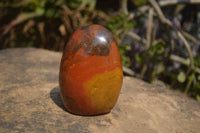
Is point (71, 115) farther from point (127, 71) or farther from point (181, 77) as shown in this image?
point (181, 77)

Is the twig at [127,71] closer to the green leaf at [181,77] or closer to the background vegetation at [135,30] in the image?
the background vegetation at [135,30]

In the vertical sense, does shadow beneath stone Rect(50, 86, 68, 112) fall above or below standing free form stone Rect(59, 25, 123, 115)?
below

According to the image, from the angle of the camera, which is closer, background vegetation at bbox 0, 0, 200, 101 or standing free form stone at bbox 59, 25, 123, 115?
standing free form stone at bbox 59, 25, 123, 115

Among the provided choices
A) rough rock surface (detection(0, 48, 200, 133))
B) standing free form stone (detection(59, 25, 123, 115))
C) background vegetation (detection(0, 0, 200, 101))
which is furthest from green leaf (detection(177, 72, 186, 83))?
standing free form stone (detection(59, 25, 123, 115))

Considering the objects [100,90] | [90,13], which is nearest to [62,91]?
[100,90]

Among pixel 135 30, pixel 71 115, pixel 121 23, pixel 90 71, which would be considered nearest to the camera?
pixel 90 71

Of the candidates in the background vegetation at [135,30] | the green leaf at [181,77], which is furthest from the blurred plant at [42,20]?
the green leaf at [181,77]

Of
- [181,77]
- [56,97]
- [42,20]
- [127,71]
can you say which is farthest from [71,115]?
[42,20]

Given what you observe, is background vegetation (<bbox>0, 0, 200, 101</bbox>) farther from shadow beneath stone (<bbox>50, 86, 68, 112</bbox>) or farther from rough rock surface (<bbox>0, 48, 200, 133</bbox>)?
shadow beneath stone (<bbox>50, 86, 68, 112</bbox>)
